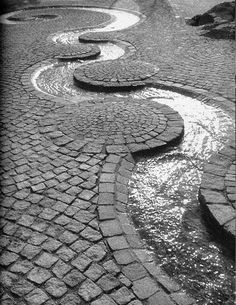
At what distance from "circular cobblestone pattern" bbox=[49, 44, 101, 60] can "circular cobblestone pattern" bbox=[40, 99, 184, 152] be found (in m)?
3.28

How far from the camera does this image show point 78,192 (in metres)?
3.75

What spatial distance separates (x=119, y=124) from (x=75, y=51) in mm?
4712

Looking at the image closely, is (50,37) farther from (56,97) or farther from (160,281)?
(160,281)

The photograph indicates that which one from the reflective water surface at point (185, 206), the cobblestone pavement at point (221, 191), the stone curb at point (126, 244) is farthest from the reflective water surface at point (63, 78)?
the cobblestone pavement at point (221, 191)

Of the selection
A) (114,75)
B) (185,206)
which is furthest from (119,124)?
(114,75)

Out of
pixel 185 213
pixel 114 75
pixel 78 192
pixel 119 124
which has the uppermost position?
pixel 114 75

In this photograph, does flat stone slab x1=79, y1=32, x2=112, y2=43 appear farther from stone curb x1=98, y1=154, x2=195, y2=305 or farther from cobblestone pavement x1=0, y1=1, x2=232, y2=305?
stone curb x1=98, y1=154, x2=195, y2=305

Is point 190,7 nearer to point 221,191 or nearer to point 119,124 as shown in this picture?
point 119,124

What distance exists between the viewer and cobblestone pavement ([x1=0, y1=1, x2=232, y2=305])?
A: 272 centimetres

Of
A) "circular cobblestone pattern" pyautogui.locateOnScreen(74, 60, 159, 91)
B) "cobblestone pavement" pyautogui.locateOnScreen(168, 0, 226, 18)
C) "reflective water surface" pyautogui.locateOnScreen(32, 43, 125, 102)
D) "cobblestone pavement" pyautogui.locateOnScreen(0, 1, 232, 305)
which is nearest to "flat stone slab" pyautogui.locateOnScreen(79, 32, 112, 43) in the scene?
"reflective water surface" pyautogui.locateOnScreen(32, 43, 125, 102)

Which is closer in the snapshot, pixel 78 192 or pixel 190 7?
pixel 78 192

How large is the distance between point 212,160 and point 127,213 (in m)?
1.42

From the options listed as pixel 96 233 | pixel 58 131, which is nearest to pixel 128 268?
pixel 96 233

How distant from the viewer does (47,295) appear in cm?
265
